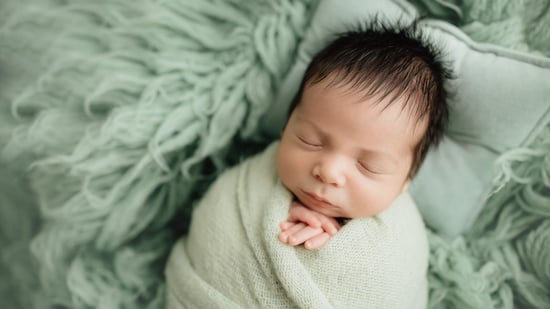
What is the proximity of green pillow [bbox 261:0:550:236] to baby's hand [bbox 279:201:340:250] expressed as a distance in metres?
0.22

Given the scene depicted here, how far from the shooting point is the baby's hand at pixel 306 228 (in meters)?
0.67

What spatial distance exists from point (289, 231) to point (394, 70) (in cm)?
27

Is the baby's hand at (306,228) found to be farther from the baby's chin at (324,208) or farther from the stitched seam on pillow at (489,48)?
the stitched seam on pillow at (489,48)

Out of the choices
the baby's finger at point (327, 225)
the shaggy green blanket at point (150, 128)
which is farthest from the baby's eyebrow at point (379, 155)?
the shaggy green blanket at point (150, 128)

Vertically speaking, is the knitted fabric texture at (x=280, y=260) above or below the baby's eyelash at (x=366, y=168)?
below

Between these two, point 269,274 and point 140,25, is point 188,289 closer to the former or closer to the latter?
point 269,274

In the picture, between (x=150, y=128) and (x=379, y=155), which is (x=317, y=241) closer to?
(x=379, y=155)

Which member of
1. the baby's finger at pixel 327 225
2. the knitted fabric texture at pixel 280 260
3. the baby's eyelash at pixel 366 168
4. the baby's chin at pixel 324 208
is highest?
the baby's eyelash at pixel 366 168

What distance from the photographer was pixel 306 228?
27.3 inches

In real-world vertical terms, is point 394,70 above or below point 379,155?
above

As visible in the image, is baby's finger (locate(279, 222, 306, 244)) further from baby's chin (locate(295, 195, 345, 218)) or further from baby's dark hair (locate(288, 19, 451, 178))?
baby's dark hair (locate(288, 19, 451, 178))

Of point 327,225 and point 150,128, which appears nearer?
point 327,225

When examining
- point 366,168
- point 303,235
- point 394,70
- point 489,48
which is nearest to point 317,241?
point 303,235

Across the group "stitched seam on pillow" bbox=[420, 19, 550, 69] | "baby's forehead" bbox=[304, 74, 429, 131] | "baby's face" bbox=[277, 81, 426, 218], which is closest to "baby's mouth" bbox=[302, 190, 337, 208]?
"baby's face" bbox=[277, 81, 426, 218]
